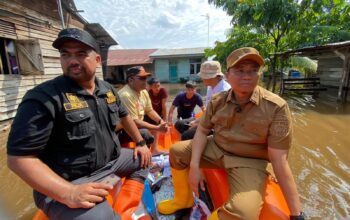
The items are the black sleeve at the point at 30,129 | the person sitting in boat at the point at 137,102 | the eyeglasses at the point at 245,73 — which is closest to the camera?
the black sleeve at the point at 30,129

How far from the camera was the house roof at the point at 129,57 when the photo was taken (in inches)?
821

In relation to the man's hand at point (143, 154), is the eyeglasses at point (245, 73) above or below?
above

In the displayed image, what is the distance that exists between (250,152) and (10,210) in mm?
3096

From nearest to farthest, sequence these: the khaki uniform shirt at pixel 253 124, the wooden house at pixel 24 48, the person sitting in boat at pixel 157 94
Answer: the khaki uniform shirt at pixel 253 124
the person sitting in boat at pixel 157 94
the wooden house at pixel 24 48

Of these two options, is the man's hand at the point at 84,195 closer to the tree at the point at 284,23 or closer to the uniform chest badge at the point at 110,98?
the uniform chest badge at the point at 110,98

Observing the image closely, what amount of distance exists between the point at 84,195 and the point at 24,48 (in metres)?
7.44

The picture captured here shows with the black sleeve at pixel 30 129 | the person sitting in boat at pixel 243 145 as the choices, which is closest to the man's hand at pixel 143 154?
the person sitting in boat at pixel 243 145

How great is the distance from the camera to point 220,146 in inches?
76.9

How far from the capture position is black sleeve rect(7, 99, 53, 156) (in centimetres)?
134

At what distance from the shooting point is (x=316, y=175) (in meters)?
3.54

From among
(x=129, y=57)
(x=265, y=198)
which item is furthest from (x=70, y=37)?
(x=129, y=57)

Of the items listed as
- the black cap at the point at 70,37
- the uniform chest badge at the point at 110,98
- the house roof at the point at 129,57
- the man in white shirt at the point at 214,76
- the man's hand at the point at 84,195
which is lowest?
the man's hand at the point at 84,195

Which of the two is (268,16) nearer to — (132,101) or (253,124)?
(132,101)

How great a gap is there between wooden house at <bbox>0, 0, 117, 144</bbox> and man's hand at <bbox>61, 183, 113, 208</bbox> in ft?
19.9
